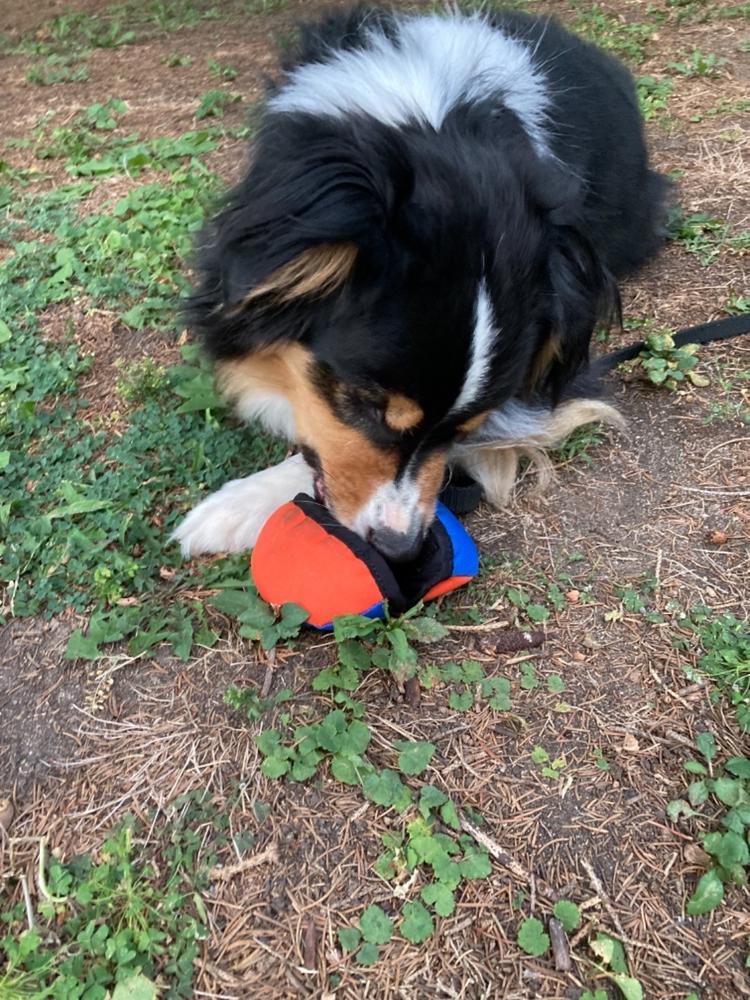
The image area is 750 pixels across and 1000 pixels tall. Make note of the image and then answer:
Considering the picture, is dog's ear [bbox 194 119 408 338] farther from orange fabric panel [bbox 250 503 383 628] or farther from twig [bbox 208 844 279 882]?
twig [bbox 208 844 279 882]

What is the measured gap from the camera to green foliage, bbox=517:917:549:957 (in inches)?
68.6

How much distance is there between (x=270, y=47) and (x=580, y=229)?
500 centimetres

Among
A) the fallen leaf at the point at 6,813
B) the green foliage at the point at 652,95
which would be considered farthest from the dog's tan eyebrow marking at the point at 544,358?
the green foliage at the point at 652,95

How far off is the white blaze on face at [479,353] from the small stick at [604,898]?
4.21ft

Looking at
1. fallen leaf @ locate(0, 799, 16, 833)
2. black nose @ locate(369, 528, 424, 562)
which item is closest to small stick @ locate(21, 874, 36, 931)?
fallen leaf @ locate(0, 799, 16, 833)

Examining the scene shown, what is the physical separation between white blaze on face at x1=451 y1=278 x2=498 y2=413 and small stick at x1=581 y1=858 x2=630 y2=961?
1284 millimetres

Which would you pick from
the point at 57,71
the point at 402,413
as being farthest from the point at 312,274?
the point at 57,71

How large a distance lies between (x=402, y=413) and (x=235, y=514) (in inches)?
26.2

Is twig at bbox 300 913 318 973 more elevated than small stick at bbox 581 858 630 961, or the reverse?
twig at bbox 300 913 318 973

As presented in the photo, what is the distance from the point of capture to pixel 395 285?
2.27 m

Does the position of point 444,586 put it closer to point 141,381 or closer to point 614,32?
point 141,381

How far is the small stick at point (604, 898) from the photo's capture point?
1769 mm

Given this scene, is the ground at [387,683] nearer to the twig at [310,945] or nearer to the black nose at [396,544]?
the twig at [310,945]

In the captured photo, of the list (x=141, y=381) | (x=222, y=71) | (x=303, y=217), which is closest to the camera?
(x=303, y=217)
